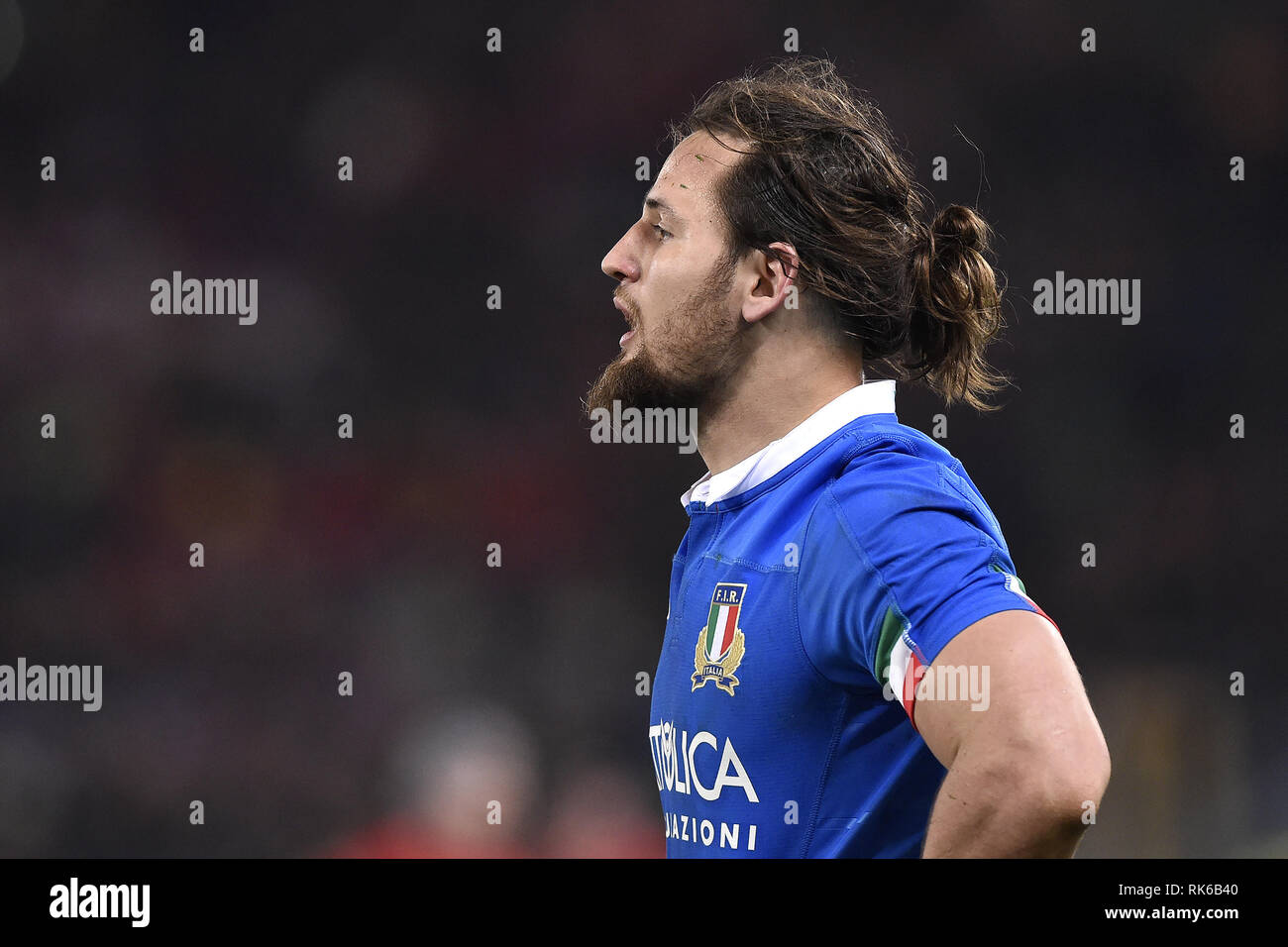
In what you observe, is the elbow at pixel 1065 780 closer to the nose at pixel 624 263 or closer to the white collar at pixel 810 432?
the white collar at pixel 810 432

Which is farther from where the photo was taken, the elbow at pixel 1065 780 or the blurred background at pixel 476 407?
the blurred background at pixel 476 407

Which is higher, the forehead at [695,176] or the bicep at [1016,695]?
the forehead at [695,176]

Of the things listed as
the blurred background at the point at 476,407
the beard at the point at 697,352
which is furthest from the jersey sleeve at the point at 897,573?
the blurred background at the point at 476,407

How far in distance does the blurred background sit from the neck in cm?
325

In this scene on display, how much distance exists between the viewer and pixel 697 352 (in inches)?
82.3

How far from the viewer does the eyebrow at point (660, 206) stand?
2.14 m

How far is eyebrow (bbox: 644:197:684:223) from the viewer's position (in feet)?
7.01

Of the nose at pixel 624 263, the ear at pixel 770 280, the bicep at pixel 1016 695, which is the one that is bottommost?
the bicep at pixel 1016 695

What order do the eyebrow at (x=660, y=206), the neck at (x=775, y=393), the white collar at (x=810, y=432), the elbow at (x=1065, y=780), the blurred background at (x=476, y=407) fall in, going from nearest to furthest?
the elbow at (x=1065, y=780) < the white collar at (x=810, y=432) < the neck at (x=775, y=393) < the eyebrow at (x=660, y=206) < the blurred background at (x=476, y=407)

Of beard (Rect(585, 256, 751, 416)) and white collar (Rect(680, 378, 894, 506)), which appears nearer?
white collar (Rect(680, 378, 894, 506))

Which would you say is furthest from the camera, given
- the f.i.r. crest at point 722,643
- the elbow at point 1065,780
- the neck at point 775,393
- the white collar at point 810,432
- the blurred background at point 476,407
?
the blurred background at point 476,407

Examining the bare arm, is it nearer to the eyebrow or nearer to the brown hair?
the brown hair

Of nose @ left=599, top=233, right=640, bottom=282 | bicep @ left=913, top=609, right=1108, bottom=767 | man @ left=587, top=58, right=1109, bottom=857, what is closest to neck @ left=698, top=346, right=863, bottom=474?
man @ left=587, top=58, right=1109, bottom=857
